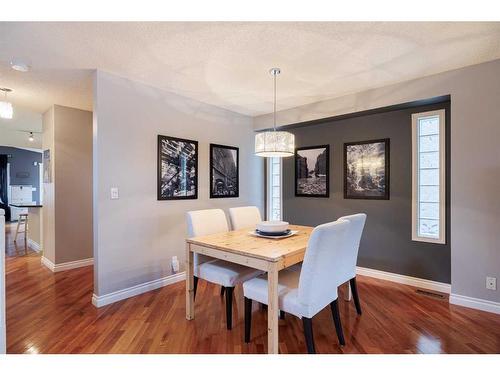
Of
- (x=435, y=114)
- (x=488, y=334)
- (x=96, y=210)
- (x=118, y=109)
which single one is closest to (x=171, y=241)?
(x=96, y=210)

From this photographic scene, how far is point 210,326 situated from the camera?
7.16ft

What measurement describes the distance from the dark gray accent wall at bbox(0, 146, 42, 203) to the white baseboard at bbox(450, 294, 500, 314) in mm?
11105

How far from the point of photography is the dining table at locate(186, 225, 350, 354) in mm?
1733

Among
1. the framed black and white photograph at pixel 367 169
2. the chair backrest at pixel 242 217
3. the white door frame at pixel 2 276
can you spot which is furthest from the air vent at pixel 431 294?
the white door frame at pixel 2 276

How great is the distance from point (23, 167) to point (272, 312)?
10.2 meters

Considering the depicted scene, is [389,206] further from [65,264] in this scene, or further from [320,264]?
[65,264]

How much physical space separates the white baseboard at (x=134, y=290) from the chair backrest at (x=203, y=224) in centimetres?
86

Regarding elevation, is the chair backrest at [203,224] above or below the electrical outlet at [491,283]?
above

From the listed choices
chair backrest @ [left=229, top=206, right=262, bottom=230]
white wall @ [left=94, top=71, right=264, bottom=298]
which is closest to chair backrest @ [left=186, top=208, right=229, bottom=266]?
chair backrest @ [left=229, top=206, right=262, bottom=230]

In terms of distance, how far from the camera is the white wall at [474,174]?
2.38 meters

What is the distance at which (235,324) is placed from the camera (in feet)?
7.24

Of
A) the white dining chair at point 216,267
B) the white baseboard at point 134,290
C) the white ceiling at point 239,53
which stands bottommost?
the white baseboard at point 134,290

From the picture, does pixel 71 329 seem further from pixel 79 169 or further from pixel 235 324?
pixel 79 169

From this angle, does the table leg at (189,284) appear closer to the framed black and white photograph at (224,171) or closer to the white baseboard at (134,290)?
the white baseboard at (134,290)
